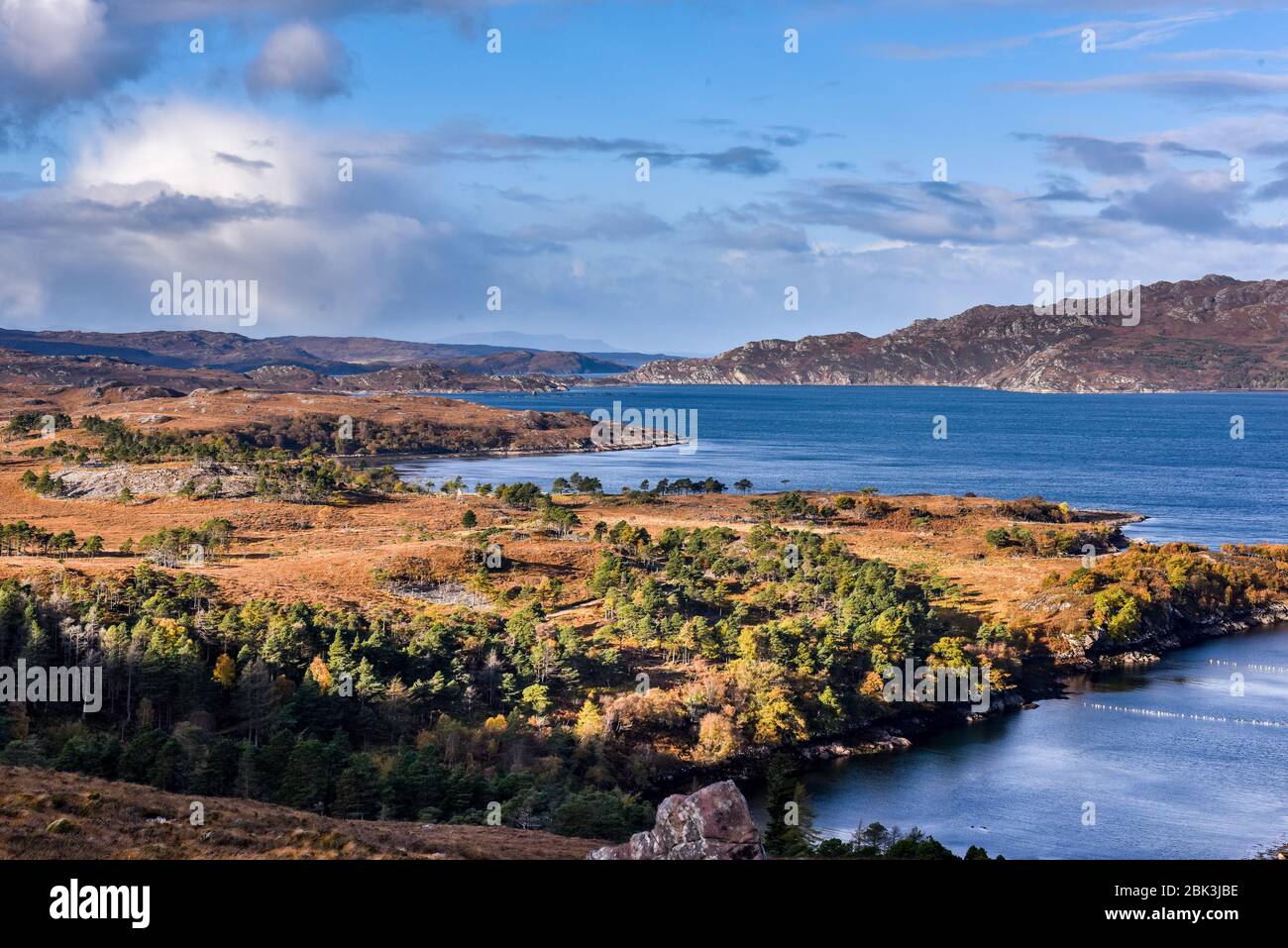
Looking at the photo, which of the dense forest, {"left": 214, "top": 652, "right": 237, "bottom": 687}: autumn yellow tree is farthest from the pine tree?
{"left": 214, "top": 652, "right": 237, "bottom": 687}: autumn yellow tree

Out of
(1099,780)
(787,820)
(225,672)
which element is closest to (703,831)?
(787,820)

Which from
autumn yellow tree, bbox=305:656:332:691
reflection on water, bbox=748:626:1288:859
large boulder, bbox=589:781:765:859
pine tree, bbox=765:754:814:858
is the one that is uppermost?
large boulder, bbox=589:781:765:859

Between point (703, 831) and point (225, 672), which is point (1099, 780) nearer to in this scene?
point (703, 831)

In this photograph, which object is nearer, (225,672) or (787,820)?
(787,820)

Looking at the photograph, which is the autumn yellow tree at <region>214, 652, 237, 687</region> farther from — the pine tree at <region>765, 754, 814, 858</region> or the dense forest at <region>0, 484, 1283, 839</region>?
the pine tree at <region>765, 754, 814, 858</region>

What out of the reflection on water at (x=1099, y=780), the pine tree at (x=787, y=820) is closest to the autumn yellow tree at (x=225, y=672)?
the reflection on water at (x=1099, y=780)

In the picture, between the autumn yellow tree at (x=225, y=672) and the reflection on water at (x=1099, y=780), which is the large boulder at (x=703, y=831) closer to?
the reflection on water at (x=1099, y=780)
